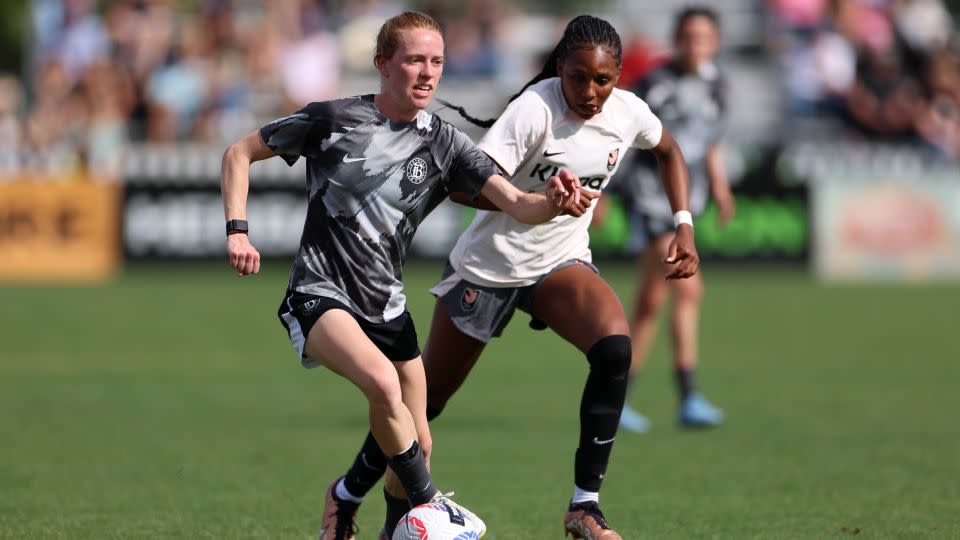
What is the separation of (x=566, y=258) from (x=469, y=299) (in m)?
0.47

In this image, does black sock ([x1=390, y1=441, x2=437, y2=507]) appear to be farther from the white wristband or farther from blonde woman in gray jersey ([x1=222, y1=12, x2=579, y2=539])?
the white wristband

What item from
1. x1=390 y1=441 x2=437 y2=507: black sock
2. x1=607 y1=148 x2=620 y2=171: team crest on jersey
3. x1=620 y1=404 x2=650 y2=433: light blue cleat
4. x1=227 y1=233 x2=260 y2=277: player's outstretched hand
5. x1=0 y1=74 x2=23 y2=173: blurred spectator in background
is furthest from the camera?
x1=0 y1=74 x2=23 y2=173: blurred spectator in background

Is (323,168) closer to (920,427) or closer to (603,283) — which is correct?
(603,283)

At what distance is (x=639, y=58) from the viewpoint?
19953 mm

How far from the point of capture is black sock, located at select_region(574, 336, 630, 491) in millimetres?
6348

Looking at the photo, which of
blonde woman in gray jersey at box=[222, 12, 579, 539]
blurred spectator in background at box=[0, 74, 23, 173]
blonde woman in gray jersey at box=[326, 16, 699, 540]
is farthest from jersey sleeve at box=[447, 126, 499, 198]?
blurred spectator in background at box=[0, 74, 23, 173]

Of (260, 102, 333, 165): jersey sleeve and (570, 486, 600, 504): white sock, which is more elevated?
(260, 102, 333, 165): jersey sleeve

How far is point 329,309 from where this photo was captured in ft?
18.8

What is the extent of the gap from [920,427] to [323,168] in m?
5.58

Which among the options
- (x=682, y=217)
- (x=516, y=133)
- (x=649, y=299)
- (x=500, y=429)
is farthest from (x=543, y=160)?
(x=649, y=299)

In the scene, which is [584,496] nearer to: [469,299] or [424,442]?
[424,442]

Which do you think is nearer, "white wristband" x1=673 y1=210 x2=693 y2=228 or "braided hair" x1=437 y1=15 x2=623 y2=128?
"braided hair" x1=437 y1=15 x2=623 y2=128

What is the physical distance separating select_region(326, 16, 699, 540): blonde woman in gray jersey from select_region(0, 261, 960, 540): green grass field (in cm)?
41

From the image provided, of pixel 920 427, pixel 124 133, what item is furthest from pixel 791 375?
pixel 124 133
